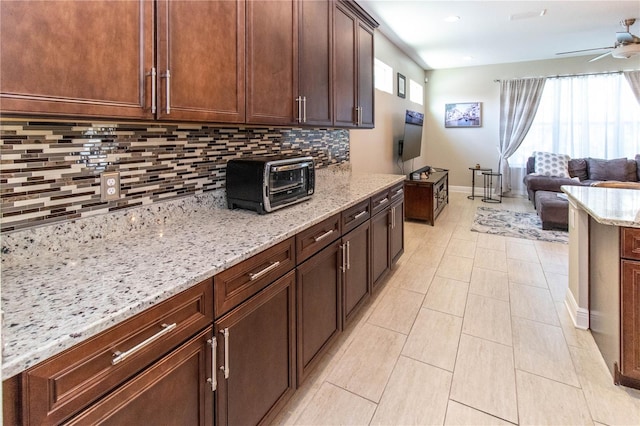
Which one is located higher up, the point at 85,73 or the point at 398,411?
the point at 85,73

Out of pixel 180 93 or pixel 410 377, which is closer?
pixel 180 93

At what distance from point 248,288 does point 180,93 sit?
808mm

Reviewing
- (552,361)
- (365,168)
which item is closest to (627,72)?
(365,168)

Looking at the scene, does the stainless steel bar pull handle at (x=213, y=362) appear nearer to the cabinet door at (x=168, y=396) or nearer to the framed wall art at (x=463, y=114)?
the cabinet door at (x=168, y=396)

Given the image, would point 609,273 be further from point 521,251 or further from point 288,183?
point 521,251

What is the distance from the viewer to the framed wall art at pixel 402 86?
18.8 ft

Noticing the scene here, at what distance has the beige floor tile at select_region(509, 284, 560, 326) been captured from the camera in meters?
2.54

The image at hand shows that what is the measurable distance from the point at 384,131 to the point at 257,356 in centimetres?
428

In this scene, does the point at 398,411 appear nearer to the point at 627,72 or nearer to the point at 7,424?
the point at 7,424

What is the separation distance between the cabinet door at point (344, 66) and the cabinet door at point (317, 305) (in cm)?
121

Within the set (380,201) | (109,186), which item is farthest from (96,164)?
(380,201)

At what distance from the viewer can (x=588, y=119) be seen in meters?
6.36

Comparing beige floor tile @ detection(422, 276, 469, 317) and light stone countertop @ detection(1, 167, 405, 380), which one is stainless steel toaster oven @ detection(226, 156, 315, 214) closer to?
light stone countertop @ detection(1, 167, 405, 380)

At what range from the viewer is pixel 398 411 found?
1.69 meters
